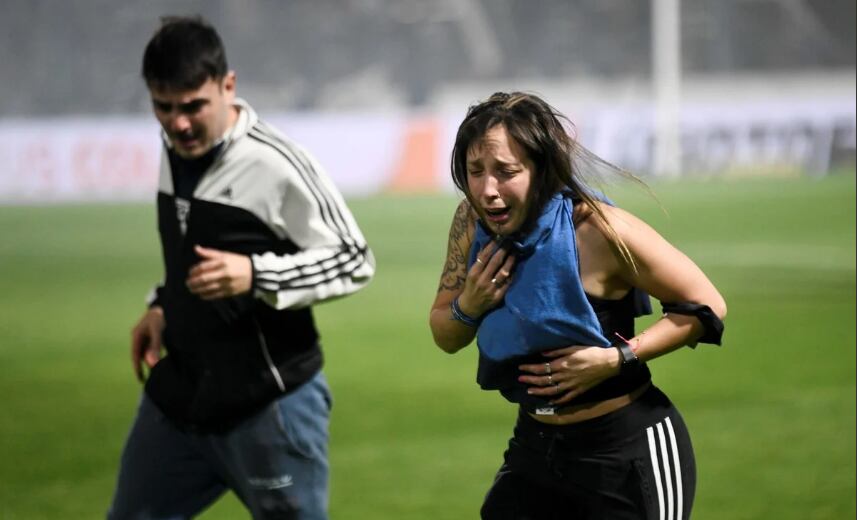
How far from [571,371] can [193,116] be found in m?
1.64

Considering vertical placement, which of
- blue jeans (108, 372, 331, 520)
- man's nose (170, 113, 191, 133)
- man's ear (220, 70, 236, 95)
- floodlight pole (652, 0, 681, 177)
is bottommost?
floodlight pole (652, 0, 681, 177)

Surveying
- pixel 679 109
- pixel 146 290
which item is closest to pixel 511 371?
pixel 146 290

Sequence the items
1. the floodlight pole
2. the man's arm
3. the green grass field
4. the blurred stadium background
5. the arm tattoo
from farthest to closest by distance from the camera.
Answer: the floodlight pole → the blurred stadium background → the green grass field → the man's arm → the arm tattoo

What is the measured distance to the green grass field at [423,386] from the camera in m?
7.54

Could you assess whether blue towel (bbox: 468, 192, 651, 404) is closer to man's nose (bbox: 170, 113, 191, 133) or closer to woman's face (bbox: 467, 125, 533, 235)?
woman's face (bbox: 467, 125, 533, 235)

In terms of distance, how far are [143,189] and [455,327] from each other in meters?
25.0

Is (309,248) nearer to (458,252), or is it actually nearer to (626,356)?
(458,252)

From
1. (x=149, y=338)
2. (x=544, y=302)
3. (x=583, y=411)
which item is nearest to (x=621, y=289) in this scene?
(x=544, y=302)

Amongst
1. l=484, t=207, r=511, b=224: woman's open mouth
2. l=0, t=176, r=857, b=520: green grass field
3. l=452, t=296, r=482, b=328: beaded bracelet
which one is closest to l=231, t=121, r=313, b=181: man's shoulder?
l=452, t=296, r=482, b=328: beaded bracelet

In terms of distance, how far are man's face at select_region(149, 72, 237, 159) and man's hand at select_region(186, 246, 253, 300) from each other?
39 centimetres

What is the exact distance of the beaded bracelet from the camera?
153 inches

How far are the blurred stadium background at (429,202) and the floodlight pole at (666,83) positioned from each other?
77 millimetres

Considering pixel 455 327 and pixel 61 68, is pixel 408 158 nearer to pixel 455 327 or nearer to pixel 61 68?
pixel 61 68

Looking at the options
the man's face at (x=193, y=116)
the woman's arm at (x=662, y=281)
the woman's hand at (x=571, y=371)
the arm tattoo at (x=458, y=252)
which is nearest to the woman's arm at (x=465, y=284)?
the arm tattoo at (x=458, y=252)
